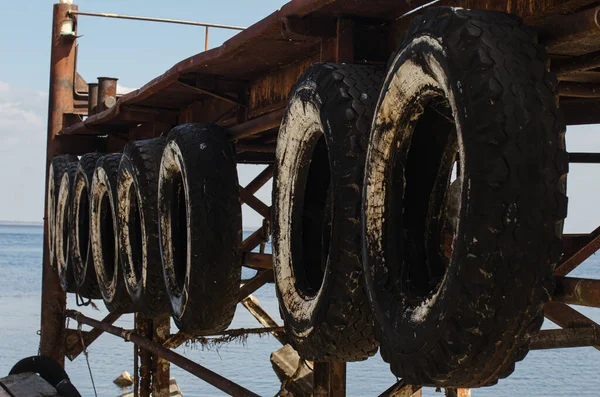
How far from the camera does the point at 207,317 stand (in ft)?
22.6

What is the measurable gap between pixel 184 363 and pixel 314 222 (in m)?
→ 3.28

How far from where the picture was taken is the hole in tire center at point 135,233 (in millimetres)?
8422

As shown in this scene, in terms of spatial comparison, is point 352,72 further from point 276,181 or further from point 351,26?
point 276,181

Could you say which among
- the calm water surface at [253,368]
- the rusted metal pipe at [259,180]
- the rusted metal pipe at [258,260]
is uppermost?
the rusted metal pipe at [259,180]

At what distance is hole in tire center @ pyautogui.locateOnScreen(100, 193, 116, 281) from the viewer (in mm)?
9383

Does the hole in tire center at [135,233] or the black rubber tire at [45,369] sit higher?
the hole in tire center at [135,233]

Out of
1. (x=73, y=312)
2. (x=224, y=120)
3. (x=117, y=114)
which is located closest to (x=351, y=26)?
(x=224, y=120)

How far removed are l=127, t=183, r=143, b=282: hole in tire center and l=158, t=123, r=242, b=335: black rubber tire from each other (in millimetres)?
1411

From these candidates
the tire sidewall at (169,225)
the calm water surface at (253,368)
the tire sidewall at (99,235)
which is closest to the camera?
the tire sidewall at (169,225)

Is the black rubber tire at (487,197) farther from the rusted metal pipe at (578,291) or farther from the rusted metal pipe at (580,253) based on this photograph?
the rusted metal pipe at (580,253)

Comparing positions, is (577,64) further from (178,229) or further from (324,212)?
(178,229)

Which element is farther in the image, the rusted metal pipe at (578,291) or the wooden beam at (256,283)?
the wooden beam at (256,283)

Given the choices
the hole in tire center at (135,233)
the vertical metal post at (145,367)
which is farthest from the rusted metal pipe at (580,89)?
the vertical metal post at (145,367)

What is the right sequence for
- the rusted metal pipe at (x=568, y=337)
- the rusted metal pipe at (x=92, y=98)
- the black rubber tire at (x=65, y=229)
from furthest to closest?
the rusted metal pipe at (x=92, y=98)
the black rubber tire at (x=65, y=229)
the rusted metal pipe at (x=568, y=337)
